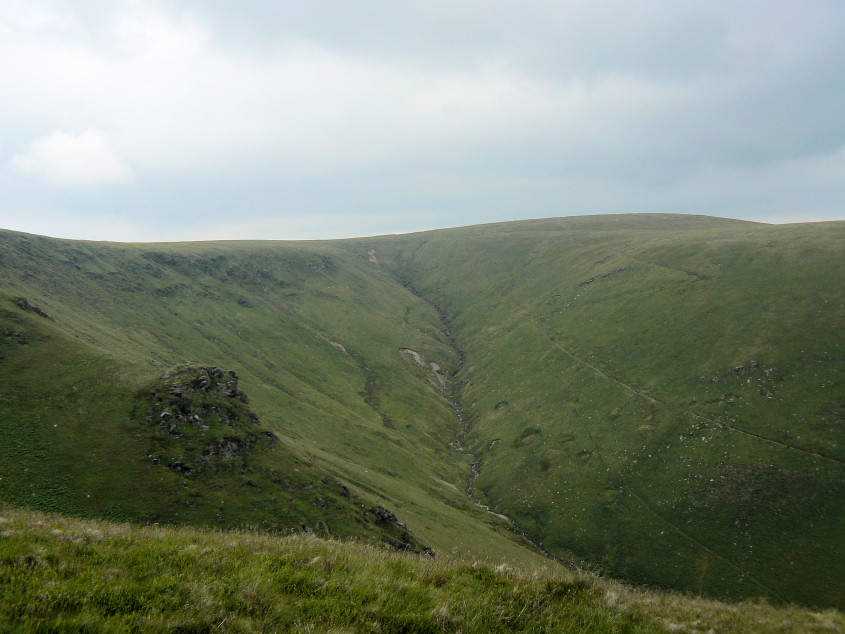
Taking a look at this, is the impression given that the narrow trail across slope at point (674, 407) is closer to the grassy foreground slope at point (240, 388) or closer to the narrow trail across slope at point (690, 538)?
the narrow trail across slope at point (690, 538)

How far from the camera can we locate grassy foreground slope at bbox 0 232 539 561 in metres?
A: 37.4

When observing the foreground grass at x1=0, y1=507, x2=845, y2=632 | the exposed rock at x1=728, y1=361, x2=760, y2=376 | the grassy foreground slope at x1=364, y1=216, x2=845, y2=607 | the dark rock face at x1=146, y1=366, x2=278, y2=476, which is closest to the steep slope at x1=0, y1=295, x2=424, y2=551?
the dark rock face at x1=146, y1=366, x2=278, y2=476

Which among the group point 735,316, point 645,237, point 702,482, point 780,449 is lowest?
point 702,482

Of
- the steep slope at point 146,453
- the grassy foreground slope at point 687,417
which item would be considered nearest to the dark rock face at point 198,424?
the steep slope at point 146,453

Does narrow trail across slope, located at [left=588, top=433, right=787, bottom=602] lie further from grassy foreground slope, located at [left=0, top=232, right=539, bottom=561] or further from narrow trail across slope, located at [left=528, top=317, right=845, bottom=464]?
grassy foreground slope, located at [left=0, top=232, right=539, bottom=561]

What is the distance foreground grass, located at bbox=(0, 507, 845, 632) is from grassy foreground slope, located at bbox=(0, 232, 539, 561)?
227cm

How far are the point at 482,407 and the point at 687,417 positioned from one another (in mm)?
48603

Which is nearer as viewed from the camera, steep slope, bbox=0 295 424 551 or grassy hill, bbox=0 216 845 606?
steep slope, bbox=0 295 424 551

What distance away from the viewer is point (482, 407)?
11362 centimetres

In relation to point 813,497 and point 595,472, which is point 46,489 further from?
point 813,497

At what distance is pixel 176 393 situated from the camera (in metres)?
45.5

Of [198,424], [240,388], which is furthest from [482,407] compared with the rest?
[198,424]

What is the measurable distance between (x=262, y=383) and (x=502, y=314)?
3563 inches

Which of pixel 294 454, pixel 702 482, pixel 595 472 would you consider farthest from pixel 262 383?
pixel 702 482
